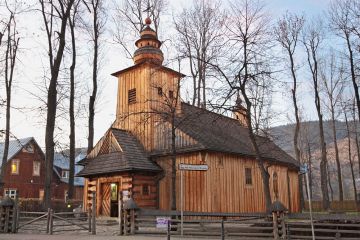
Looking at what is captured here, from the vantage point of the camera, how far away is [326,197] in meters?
34.4

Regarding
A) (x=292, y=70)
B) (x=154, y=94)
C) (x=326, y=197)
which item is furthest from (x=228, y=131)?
(x=326, y=197)

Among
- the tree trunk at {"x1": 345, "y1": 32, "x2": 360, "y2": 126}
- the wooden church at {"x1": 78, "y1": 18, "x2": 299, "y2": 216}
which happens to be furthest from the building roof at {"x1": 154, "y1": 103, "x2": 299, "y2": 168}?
the tree trunk at {"x1": 345, "y1": 32, "x2": 360, "y2": 126}

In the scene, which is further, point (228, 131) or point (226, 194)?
point (228, 131)

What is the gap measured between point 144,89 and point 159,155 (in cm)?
455

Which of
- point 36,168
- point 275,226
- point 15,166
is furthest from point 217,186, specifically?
point 36,168

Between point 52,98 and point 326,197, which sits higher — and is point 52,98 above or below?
above

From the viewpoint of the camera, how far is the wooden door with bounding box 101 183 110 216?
23.4 m

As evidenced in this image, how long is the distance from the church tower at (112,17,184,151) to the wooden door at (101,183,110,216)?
3373 millimetres

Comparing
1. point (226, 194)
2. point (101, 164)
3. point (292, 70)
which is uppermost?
point (292, 70)

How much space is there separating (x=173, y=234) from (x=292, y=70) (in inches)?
856

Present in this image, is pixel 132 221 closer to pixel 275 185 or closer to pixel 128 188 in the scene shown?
pixel 128 188

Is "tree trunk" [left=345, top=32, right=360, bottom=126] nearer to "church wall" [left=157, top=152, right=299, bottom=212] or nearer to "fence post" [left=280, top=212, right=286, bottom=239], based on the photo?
"church wall" [left=157, top=152, right=299, bottom=212]

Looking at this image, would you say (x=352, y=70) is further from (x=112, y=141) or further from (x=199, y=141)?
(x=112, y=141)

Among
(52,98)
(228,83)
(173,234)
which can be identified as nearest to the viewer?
(173,234)
